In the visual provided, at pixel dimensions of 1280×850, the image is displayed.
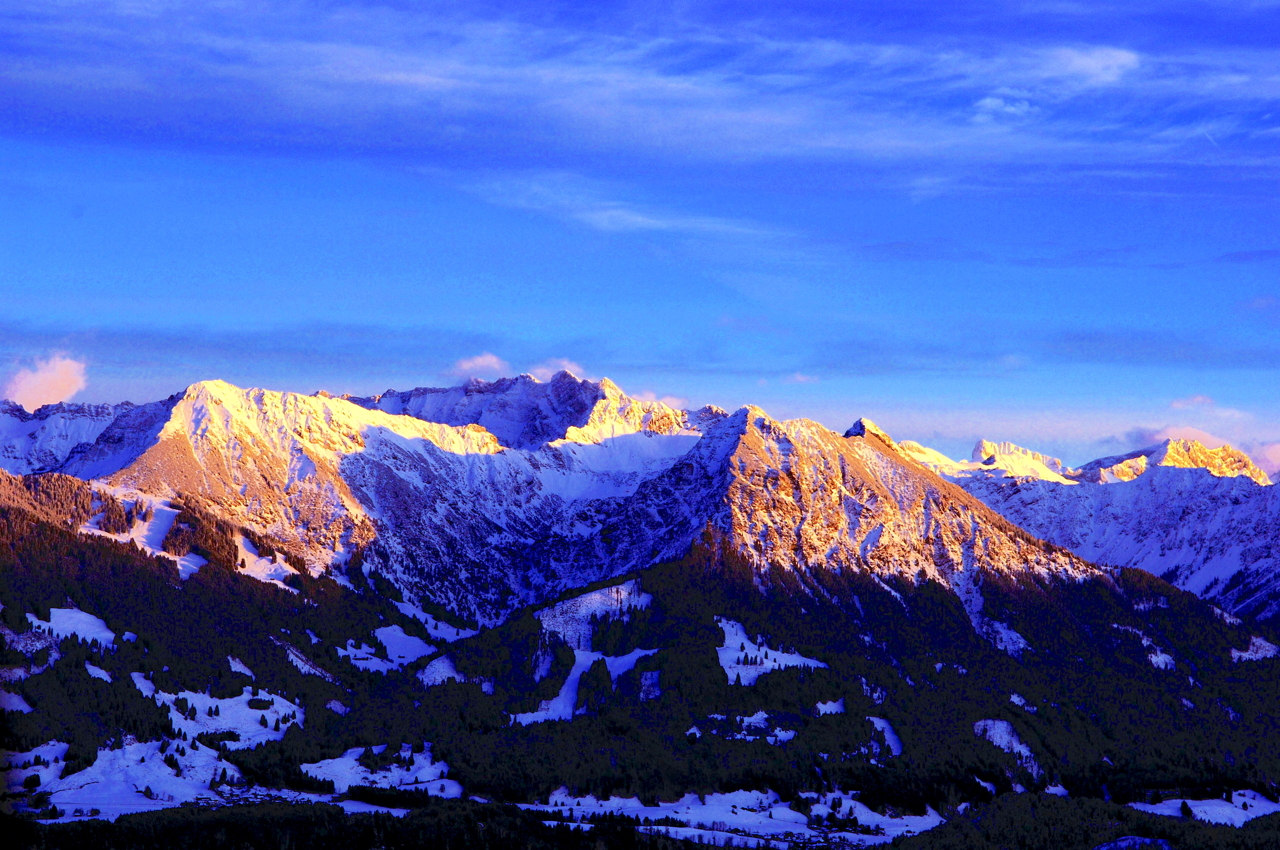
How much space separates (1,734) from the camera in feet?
216

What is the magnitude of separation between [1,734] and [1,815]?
4040 millimetres

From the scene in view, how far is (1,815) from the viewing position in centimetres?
6344
